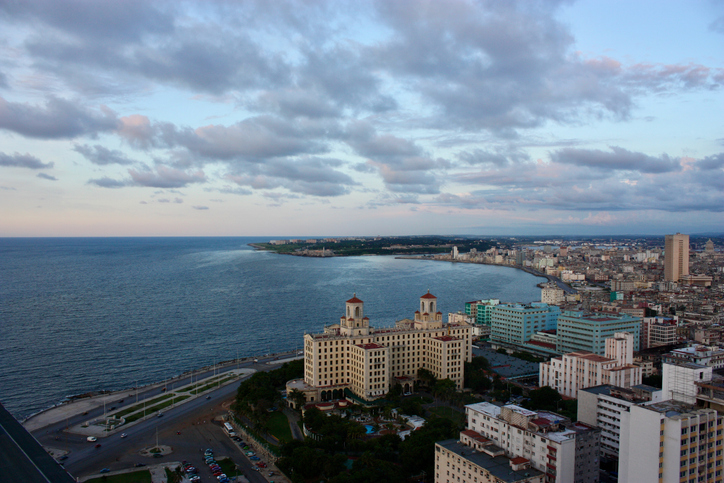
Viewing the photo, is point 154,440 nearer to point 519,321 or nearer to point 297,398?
point 297,398

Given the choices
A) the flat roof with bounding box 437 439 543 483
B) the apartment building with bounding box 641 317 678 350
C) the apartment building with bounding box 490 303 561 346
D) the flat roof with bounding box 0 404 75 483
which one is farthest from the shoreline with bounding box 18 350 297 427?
the apartment building with bounding box 641 317 678 350

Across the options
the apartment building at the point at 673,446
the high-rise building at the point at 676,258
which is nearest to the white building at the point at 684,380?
the apartment building at the point at 673,446

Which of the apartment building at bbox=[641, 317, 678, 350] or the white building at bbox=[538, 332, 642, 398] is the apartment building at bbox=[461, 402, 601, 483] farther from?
the apartment building at bbox=[641, 317, 678, 350]

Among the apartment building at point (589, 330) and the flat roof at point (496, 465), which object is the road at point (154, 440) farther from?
the apartment building at point (589, 330)

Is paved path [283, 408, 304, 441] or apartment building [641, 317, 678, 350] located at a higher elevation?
apartment building [641, 317, 678, 350]

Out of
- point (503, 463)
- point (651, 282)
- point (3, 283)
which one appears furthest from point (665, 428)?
point (3, 283)

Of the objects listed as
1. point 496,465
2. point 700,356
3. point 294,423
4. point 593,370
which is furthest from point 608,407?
point 294,423

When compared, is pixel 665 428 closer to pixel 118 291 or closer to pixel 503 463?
pixel 503 463
